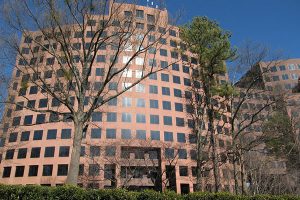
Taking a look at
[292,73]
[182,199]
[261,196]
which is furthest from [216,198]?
[292,73]

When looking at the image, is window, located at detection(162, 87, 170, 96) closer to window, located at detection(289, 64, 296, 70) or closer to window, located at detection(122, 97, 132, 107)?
window, located at detection(122, 97, 132, 107)

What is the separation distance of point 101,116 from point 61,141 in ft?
26.5

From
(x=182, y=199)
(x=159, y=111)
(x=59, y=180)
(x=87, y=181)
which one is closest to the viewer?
(x=182, y=199)

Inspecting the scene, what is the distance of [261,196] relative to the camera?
13.3 meters

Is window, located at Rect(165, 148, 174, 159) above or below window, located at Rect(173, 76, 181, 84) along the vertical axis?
below

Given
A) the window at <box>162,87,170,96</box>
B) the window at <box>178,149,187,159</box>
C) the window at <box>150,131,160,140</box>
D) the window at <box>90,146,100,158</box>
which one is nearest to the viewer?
the window at <box>90,146,100,158</box>

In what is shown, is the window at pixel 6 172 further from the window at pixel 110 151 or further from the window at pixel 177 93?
the window at pixel 177 93

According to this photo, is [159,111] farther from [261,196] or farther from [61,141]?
[261,196]

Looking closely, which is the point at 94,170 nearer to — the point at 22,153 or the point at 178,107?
the point at 22,153

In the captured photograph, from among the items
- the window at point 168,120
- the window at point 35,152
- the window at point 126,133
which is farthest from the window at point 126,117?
the window at point 35,152

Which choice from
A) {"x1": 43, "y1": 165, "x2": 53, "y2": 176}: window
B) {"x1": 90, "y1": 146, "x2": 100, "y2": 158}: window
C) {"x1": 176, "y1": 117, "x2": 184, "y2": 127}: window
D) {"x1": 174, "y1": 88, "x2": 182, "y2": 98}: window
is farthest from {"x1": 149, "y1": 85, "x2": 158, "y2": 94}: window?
{"x1": 43, "y1": 165, "x2": 53, "y2": 176}: window

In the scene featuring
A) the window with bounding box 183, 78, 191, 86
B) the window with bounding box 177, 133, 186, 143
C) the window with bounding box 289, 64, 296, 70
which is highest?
the window with bounding box 289, 64, 296, 70

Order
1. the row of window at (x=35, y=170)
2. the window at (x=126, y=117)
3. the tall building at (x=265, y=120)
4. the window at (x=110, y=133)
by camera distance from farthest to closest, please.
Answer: the window at (x=126, y=117), the window at (x=110, y=133), the row of window at (x=35, y=170), the tall building at (x=265, y=120)

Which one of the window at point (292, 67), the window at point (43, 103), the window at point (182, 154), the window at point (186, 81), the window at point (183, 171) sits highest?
the window at point (292, 67)
